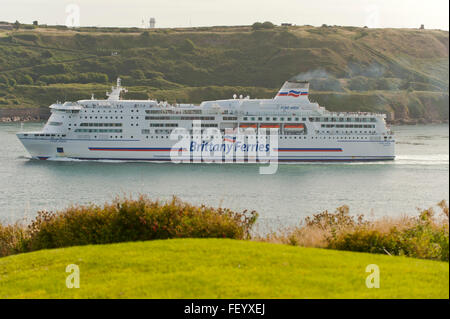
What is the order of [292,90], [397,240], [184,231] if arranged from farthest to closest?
[292,90], [184,231], [397,240]

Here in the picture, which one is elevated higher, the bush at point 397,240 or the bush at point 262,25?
the bush at point 262,25

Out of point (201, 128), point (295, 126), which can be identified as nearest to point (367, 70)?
point (295, 126)

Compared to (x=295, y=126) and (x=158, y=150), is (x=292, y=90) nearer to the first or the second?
(x=295, y=126)

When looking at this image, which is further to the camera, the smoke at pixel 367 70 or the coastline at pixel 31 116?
the smoke at pixel 367 70

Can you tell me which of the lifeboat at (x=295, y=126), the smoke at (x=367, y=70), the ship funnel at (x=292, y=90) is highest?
the smoke at (x=367, y=70)

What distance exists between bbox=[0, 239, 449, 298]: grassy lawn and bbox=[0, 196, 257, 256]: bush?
85cm

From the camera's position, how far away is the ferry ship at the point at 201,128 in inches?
1403

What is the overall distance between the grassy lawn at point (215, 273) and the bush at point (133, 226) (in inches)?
33.4

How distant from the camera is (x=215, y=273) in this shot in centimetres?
561

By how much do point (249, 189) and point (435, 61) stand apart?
78110 millimetres

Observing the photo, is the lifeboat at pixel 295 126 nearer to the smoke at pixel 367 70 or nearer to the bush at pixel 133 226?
the bush at pixel 133 226

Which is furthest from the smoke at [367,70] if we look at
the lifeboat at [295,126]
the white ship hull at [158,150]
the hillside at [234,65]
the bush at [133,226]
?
the bush at [133,226]

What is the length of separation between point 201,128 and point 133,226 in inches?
1142

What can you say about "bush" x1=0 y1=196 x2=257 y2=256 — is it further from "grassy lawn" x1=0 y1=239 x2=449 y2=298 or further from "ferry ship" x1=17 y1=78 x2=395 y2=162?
"ferry ship" x1=17 y1=78 x2=395 y2=162
